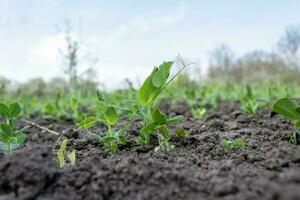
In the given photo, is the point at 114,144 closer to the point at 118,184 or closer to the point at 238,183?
the point at 118,184

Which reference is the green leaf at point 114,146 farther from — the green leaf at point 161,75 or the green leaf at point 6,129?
the green leaf at point 6,129

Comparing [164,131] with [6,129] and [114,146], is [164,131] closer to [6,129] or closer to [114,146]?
[114,146]

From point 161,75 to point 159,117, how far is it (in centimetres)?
18

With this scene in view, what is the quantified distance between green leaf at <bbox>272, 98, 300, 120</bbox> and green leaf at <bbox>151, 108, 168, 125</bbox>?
1.48ft

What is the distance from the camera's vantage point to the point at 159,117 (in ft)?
5.82

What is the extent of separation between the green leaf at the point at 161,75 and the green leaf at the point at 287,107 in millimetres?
458

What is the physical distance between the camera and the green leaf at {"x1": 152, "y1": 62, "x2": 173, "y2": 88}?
5.74ft

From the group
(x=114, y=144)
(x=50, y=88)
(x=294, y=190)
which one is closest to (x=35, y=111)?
(x=114, y=144)

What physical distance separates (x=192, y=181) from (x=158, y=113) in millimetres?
501

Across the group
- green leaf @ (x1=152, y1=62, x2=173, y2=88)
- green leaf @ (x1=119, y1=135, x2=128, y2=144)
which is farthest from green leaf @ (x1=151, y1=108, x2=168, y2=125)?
green leaf @ (x1=119, y1=135, x2=128, y2=144)

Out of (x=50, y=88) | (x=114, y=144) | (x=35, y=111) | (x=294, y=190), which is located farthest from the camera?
(x=50, y=88)

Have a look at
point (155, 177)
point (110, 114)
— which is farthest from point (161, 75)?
point (155, 177)

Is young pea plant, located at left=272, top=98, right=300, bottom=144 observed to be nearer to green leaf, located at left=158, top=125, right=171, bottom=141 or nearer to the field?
the field

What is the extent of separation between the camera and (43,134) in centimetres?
310
